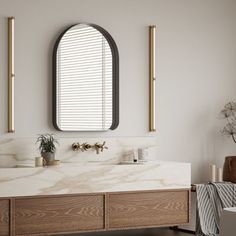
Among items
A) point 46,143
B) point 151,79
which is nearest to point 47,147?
point 46,143

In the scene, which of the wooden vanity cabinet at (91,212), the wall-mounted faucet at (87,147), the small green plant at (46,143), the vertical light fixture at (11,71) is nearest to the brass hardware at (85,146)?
the wall-mounted faucet at (87,147)

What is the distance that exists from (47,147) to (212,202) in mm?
1661

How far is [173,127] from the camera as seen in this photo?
6578 millimetres

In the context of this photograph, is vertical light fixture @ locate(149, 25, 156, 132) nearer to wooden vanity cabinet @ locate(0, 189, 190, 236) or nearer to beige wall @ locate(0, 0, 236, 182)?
beige wall @ locate(0, 0, 236, 182)

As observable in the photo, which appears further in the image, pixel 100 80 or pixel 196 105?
pixel 196 105

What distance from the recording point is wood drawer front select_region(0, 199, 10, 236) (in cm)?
526

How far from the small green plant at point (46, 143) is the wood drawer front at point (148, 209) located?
0.68m

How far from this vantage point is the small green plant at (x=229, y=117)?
6.80 metres

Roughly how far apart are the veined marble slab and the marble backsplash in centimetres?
16

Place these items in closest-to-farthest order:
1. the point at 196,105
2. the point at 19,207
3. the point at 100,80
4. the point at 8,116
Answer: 1. the point at 19,207
2. the point at 8,116
3. the point at 100,80
4. the point at 196,105

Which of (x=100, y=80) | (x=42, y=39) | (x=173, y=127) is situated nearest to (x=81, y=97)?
(x=100, y=80)

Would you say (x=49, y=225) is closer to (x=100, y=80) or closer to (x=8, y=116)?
(x=8, y=116)

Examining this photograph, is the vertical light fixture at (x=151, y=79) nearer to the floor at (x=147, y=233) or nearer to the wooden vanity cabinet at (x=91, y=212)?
the wooden vanity cabinet at (x=91, y=212)

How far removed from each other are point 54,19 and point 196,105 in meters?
1.74
